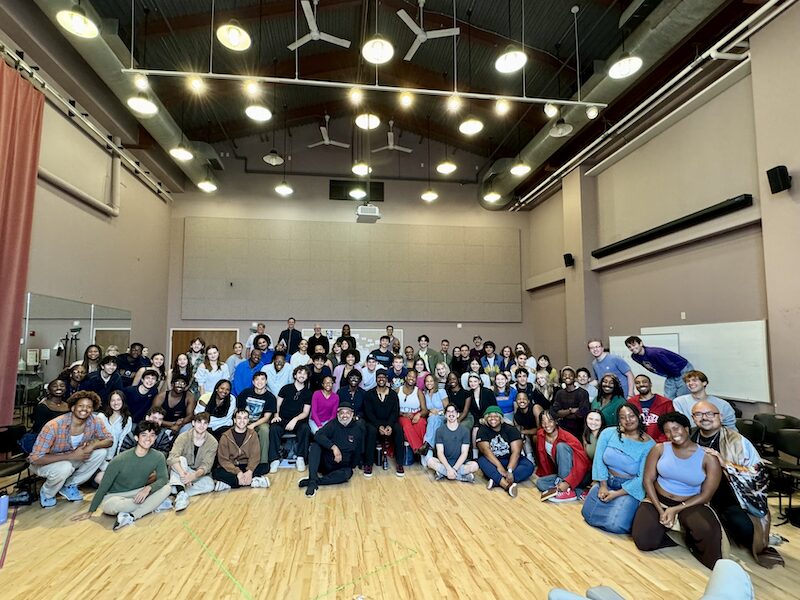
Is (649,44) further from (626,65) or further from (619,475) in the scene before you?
(619,475)

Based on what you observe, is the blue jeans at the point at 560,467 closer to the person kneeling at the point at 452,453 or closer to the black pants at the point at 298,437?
the person kneeling at the point at 452,453

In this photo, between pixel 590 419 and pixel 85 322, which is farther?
pixel 85 322

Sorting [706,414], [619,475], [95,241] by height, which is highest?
[95,241]

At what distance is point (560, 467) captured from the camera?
4453 mm

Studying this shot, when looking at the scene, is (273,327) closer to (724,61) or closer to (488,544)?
(488,544)

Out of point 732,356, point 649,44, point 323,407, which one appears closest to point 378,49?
point 649,44

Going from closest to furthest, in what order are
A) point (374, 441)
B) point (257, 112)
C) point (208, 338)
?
1. point (374, 441)
2. point (257, 112)
3. point (208, 338)

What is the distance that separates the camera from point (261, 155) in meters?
10.9

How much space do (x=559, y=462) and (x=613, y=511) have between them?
3.21 feet

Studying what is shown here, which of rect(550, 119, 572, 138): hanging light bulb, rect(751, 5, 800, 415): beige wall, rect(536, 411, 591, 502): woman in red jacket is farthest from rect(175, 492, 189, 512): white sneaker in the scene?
rect(550, 119, 572, 138): hanging light bulb

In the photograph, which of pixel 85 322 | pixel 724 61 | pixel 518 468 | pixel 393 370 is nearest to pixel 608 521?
pixel 518 468

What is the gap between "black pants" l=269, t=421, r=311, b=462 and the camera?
5145mm

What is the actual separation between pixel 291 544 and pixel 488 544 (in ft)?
4.74

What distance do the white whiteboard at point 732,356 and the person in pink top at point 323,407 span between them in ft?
16.6
